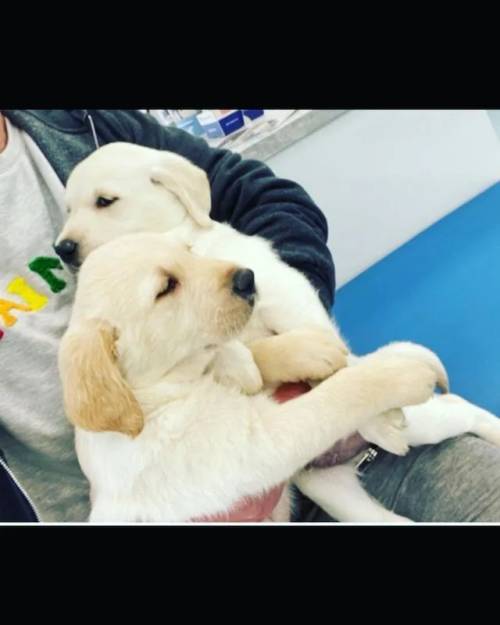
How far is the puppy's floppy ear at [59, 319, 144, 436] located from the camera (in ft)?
2.42

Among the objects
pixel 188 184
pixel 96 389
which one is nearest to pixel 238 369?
pixel 96 389

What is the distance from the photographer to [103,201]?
1.00 metres

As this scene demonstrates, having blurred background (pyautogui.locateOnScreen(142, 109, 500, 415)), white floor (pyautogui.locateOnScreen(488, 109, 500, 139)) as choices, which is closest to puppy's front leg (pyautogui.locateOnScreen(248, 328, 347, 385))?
blurred background (pyautogui.locateOnScreen(142, 109, 500, 415))

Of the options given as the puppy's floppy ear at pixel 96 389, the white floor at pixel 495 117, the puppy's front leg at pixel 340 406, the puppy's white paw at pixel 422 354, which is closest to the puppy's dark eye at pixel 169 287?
the puppy's floppy ear at pixel 96 389

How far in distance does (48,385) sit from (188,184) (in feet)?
1.32

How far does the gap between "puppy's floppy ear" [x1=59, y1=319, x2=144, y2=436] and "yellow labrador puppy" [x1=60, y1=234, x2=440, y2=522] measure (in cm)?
3

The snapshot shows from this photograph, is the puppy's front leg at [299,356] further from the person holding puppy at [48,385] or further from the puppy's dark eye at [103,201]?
the puppy's dark eye at [103,201]

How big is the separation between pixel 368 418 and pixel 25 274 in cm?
57

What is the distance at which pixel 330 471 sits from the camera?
96 centimetres

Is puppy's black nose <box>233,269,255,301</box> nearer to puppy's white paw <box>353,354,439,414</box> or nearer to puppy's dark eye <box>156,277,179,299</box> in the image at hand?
puppy's dark eye <box>156,277,179,299</box>

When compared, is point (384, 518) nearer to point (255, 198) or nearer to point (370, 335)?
point (370, 335)

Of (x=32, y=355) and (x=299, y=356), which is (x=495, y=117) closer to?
(x=299, y=356)

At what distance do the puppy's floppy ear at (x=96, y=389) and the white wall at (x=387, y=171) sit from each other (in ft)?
1.62

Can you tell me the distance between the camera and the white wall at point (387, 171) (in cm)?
104
